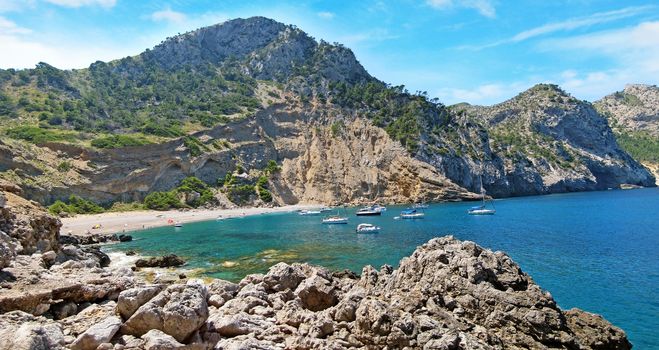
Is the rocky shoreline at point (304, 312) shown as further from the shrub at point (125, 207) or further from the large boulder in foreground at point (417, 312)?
the shrub at point (125, 207)

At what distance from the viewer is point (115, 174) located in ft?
313

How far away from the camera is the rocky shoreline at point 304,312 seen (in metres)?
12.1

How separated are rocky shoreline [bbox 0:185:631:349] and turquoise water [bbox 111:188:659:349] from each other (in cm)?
712

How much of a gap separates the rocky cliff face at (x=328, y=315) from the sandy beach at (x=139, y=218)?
53.6m

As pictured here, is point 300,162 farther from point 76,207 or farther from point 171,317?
point 171,317

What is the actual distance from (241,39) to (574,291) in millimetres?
182312

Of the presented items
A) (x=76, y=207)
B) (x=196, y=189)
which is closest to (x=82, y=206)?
(x=76, y=207)

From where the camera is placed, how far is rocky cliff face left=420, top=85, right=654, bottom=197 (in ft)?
418

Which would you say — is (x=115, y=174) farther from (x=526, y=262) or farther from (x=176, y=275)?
(x=526, y=262)

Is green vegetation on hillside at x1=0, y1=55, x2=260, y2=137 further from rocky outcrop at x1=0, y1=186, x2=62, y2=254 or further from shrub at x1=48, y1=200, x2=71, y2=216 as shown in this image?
rocky outcrop at x1=0, y1=186, x2=62, y2=254

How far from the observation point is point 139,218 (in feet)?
277

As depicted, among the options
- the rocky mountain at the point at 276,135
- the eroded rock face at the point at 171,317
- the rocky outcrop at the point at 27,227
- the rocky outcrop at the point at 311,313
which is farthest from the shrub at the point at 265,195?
the eroded rock face at the point at 171,317

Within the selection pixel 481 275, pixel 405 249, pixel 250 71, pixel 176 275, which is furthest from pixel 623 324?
pixel 250 71

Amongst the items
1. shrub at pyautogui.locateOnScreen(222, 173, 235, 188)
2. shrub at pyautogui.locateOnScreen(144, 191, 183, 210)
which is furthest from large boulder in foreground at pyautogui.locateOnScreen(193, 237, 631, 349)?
shrub at pyautogui.locateOnScreen(222, 173, 235, 188)
